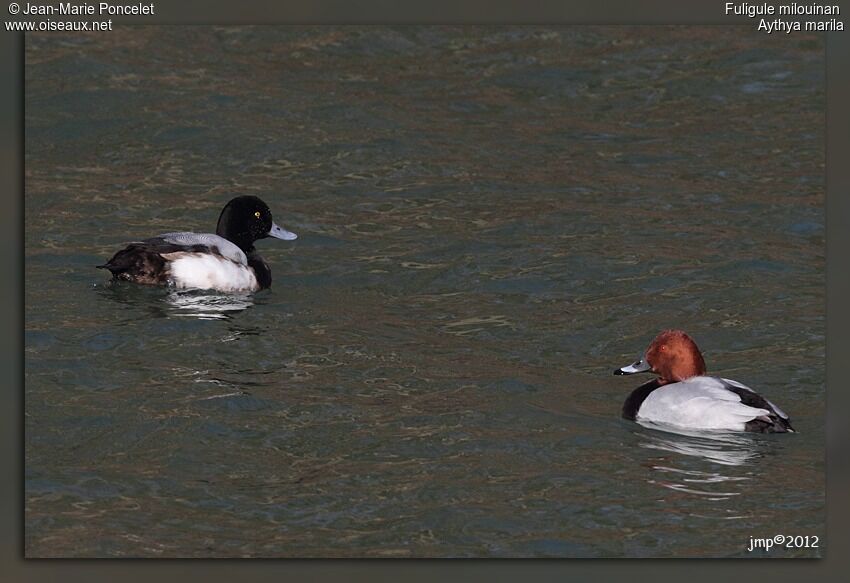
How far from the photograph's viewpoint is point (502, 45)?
663 inches

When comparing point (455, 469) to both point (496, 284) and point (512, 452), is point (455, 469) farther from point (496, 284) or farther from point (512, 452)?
point (496, 284)

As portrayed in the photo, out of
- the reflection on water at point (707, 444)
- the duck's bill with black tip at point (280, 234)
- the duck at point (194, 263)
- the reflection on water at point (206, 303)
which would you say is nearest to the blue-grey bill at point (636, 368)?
the reflection on water at point (707, 444)

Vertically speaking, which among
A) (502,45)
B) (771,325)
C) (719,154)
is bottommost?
(771,325)

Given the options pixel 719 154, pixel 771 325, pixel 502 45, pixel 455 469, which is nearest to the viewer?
pixel 455 469

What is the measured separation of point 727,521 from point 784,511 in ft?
1.18

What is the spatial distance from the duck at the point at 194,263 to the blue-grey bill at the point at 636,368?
10.7 ft

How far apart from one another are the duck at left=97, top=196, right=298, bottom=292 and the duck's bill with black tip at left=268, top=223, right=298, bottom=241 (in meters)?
0.17

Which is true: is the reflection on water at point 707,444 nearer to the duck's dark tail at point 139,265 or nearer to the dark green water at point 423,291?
the dark green water at point 423,291

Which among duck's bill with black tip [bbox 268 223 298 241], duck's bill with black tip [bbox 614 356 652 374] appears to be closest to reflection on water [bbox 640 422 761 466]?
duck's bill with black tip [bbox 614 356 652 374]

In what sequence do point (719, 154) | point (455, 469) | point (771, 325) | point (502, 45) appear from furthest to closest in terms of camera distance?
point (502, 45) < point (719, 154) < point (771, 325) < point (455, 469)

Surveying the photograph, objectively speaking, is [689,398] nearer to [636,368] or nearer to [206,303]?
[636,368]

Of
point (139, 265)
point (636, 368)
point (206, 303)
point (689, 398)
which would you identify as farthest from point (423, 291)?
point (689, 398)

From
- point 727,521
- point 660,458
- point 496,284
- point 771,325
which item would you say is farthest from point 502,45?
→ point 727,521

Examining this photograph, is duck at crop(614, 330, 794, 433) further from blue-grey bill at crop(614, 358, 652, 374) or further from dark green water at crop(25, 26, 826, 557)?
dark green water at crop(25, 26, 826, 557)
